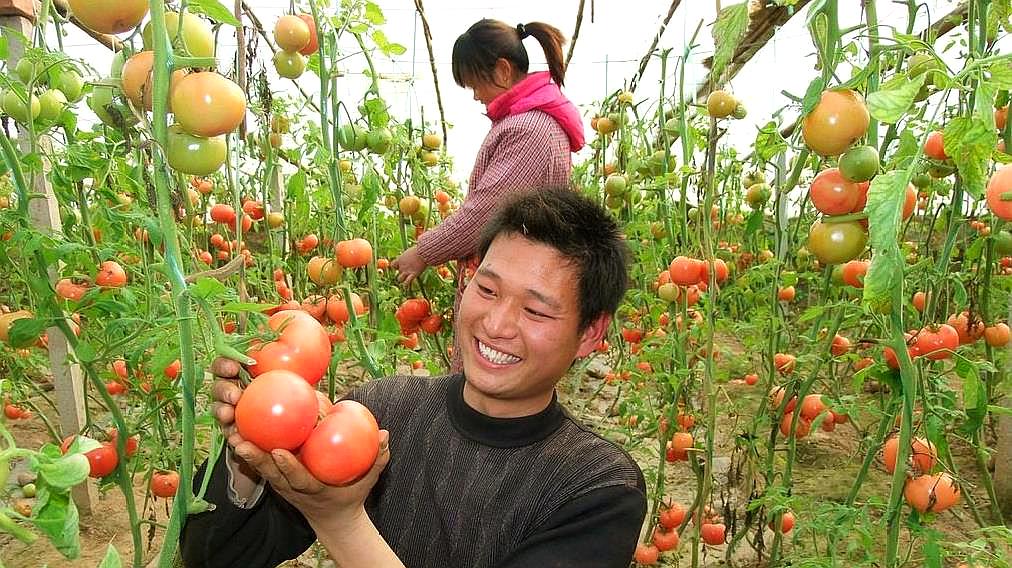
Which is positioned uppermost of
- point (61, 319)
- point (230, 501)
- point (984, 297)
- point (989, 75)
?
point (989, 75)

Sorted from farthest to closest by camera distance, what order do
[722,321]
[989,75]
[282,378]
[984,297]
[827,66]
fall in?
[722,321]
[984,297]
[827,66]
[989,75]
[282,378]

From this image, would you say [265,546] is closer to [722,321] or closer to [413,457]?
[413,457]

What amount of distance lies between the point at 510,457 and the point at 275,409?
0.52 metres

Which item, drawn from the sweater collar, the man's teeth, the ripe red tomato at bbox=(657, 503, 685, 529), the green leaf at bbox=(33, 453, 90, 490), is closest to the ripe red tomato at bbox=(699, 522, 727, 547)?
the ripe red tomato at bbox=(657, 503, 685, 529)

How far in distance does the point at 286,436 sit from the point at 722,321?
6.02 ft

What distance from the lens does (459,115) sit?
7508 mm

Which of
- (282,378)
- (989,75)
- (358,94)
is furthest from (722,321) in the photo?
(358,94)

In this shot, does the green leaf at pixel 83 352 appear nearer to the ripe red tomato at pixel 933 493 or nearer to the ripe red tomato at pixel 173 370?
the ripe red tomato at pixel 173 370

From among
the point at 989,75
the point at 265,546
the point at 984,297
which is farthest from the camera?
the point at 984,297

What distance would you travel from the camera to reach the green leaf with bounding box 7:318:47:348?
4.12 ft

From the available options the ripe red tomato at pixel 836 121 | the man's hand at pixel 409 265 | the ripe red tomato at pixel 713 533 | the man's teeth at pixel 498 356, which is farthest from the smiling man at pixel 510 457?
the ripe red tomato at pixel 713 533

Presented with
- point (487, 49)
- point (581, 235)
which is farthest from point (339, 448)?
point (487, 49)

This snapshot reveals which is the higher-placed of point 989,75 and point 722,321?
point 989,75

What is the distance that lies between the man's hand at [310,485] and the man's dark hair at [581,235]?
41 centimetres
